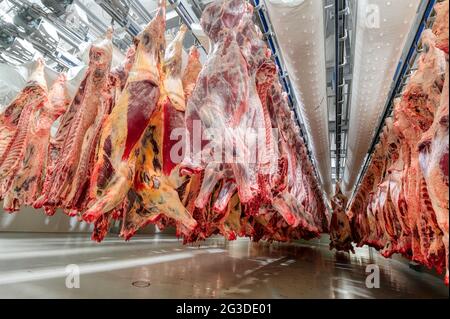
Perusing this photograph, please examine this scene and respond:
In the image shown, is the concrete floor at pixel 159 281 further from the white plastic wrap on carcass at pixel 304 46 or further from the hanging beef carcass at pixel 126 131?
the white plastic wrap on carcass at pixel 304 46

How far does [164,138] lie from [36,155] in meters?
1.55

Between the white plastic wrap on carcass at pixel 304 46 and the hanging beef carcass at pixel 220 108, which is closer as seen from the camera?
the hanging beef carcass at pixel 220 108

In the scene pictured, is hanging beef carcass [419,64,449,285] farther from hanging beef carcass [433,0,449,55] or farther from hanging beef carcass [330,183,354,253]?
hanging beef carcass [330,183,354,253]

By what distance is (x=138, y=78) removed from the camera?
195cm

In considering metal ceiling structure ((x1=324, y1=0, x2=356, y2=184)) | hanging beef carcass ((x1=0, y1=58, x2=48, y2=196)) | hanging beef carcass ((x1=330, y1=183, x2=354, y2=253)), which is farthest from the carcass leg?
hanging beef carcass ((x1=330, y1=183, x2=354, y2=253))

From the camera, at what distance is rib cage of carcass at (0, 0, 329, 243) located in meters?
1.86

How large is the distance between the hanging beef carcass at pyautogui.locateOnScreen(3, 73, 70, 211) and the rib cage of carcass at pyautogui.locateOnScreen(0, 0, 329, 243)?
2 cm

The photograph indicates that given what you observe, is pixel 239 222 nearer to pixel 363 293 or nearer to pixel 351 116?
pixel 363 293

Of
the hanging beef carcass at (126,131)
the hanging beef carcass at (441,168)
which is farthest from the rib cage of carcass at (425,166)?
the hanging beef carcass at (126,131)

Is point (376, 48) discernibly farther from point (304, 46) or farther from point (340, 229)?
point (340, 229)

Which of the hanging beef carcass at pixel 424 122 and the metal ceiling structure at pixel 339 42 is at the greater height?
the metal ceiling structure at pixel 339 42

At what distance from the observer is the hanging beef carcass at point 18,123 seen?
107 inches

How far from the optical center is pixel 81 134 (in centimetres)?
226

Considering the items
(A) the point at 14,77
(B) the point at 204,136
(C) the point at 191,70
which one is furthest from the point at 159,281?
(A) the point at 14,77
